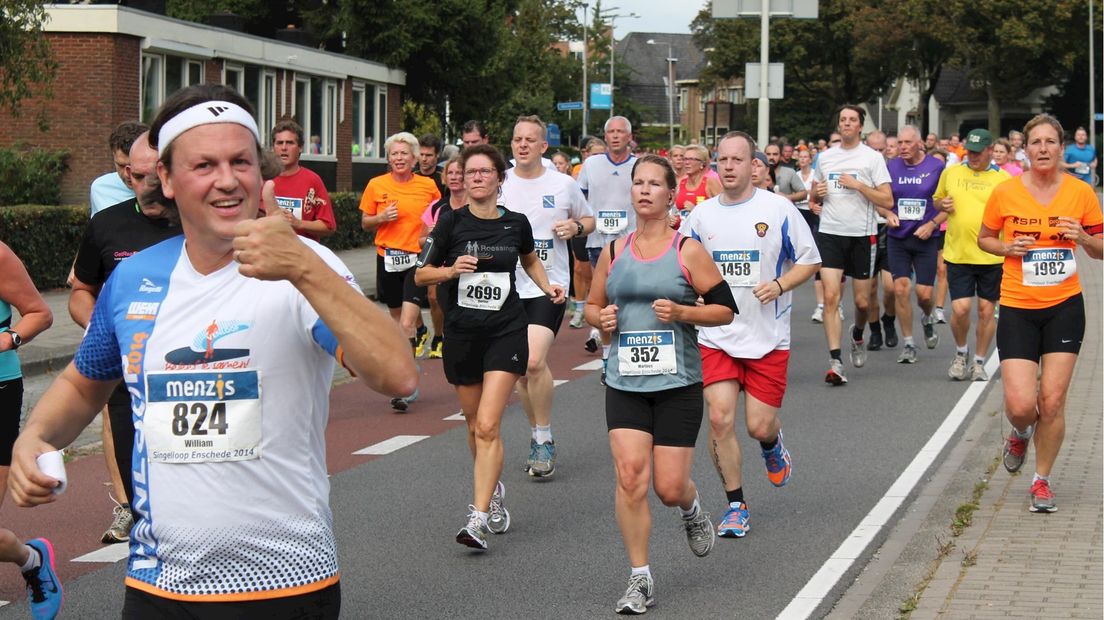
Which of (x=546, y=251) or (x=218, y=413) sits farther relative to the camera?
(x=546, y=251)

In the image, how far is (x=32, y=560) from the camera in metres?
5.86

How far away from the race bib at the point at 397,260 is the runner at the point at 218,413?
10237 millimetres

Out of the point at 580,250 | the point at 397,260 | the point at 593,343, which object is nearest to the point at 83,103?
the point at 580,250

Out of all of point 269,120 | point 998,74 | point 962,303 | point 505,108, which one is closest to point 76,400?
point 962,303

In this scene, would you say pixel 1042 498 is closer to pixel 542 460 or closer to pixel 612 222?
pixel 542 460

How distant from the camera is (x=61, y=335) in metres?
15.6

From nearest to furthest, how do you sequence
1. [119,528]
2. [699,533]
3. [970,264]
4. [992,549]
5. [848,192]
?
[699,533], [992,549], [119,528], [970,264], [848,192]

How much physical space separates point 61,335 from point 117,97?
13.2 meters

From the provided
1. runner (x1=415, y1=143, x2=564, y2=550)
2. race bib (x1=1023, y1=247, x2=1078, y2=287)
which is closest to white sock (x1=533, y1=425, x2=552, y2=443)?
runner (x1=415, y1=143, x2=564, y2=550)

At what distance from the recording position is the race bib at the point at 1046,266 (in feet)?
27.0

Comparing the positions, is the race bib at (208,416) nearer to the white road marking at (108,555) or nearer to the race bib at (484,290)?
the white road marking at (108,555)

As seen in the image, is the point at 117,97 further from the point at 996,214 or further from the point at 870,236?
the point at 996,214

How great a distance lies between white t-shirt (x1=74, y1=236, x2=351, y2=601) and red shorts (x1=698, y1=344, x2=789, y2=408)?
4858 mm

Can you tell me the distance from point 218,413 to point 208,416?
0.07 feet
